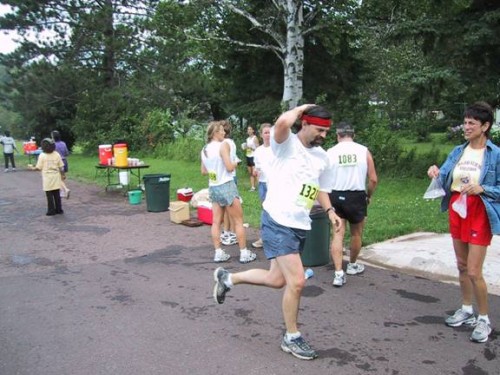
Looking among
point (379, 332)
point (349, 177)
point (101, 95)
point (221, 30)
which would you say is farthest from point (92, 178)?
point (379, 332)

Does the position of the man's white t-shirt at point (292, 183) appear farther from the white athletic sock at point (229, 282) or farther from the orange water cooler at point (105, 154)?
the orange water cooler at point (105, 154)

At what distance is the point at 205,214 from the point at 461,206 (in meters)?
6.02

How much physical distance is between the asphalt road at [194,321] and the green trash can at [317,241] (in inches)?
5.4

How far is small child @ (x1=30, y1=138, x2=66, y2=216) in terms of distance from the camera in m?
11.2

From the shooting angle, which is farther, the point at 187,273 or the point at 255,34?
the point at 255,34

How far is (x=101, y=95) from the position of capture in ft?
99.5

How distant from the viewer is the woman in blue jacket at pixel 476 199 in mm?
4176

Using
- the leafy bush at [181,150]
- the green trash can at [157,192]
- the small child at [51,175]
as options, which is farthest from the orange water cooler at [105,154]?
the leafy bush at [181,150]

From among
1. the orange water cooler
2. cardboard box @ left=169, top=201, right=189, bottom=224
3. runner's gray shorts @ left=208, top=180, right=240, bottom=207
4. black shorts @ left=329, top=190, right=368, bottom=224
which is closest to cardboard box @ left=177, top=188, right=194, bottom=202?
cardboard box @ left=169, top=201, right=189, bottom=224

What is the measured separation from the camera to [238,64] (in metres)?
22.3

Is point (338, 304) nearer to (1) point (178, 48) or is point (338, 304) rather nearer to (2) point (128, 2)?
(1) point (178, 48)

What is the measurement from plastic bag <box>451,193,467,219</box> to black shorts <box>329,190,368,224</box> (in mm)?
1576

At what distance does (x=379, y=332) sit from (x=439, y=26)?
8.25 metres

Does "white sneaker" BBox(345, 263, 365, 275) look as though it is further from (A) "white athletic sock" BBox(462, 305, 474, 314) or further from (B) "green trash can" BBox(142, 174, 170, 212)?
(B) "green trash can" BBox(142, 174, 170, 212)
